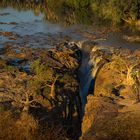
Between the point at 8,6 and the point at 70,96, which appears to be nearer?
the point at 70,96

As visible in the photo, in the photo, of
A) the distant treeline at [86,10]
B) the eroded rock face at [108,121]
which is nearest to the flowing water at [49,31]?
the distant treeline at [86,10]

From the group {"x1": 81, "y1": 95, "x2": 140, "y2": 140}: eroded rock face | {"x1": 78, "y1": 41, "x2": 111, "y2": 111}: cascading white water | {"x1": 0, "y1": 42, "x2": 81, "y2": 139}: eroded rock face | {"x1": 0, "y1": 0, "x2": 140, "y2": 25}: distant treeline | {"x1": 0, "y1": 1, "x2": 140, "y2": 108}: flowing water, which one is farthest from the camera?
{"x1": 0, "y1": 0, "x2": 140, "y2": 25}: distant treeline

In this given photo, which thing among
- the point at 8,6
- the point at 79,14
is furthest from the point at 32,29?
the point at 8,6

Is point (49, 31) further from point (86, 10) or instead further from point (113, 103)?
point (113, 103)

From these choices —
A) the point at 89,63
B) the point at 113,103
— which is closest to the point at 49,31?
the point at 89,63

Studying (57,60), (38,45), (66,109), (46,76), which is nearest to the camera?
(66,109)

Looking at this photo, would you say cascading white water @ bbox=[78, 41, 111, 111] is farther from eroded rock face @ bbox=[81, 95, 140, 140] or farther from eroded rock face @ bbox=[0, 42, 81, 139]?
eroded rock face @ bbox=[81, 95, 140, 140]

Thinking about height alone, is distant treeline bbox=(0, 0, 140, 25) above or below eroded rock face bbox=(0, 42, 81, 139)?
above

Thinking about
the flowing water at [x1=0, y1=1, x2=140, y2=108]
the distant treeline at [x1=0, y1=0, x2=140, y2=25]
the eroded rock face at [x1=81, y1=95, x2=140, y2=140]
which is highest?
the distant treeline at [x1=0, y1=0, x2=140, y2=25]

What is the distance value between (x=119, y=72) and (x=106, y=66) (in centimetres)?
184

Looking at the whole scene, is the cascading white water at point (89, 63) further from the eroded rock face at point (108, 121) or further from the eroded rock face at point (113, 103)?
the eroded rock face at point (108, 121)

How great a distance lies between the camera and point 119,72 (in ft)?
93.7

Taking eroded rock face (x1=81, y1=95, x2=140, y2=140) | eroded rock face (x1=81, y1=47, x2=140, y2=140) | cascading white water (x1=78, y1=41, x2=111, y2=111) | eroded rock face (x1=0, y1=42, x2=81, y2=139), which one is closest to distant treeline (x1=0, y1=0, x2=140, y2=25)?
cascading white water (x1=78, y1=41, x2=111, y2=111)

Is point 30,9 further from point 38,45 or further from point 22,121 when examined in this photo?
point 22,121
